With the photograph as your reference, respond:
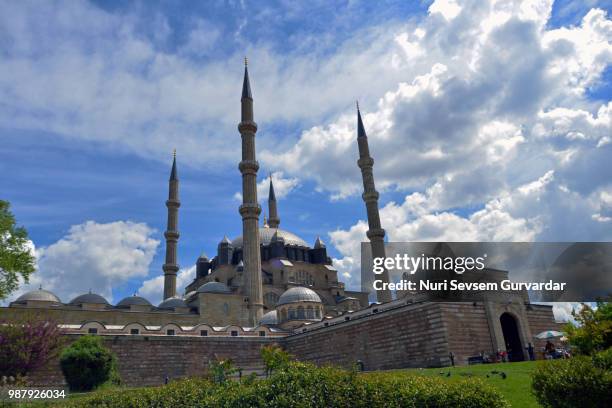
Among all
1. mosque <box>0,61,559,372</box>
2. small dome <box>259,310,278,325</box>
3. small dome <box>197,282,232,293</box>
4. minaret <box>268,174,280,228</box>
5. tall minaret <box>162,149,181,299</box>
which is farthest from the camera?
minaret <box>268,174,280,228</box>

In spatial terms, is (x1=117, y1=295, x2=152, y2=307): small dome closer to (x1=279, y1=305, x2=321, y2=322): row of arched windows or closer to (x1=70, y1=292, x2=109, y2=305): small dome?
(x1=70, y1=292, x2=109, y2=305): small dome

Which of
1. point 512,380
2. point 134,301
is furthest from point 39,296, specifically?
point 512,380

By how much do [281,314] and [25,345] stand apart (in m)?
17.2

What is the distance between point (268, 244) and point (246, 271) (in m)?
10.4

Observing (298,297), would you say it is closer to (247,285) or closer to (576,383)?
(247,285)

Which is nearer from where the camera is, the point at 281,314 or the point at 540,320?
the point at 540,320

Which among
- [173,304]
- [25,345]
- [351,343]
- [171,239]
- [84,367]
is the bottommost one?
[84,367]

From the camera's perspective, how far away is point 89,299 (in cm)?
3500

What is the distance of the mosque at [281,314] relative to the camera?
2102cm

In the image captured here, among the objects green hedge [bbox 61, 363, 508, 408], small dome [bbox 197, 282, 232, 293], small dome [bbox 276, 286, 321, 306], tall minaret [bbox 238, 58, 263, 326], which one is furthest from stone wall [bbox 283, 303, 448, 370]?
small dome [bbox 197, 282, 232, 293]

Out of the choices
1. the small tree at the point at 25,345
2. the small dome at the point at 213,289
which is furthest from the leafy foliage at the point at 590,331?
the small dome at the point at 213,289

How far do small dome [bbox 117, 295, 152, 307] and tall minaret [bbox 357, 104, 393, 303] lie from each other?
17782mm

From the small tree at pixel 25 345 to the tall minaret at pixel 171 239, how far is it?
20.0 meters

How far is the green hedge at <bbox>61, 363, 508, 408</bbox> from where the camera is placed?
8656mm
